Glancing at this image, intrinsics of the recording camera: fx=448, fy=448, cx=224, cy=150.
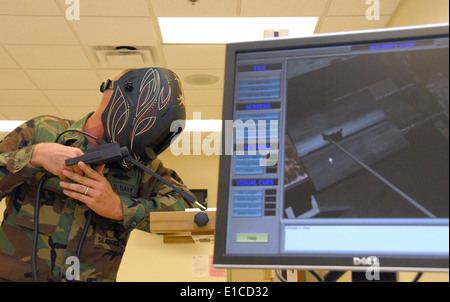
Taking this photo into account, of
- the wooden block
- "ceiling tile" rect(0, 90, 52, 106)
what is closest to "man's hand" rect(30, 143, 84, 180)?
the wooden block

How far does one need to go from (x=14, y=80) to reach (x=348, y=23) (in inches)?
123

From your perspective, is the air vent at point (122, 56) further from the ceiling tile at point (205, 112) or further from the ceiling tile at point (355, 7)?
the ceiling tile at point (355, 7)

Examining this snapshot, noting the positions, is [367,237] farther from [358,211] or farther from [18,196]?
[18,196]

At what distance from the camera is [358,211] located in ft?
2.21

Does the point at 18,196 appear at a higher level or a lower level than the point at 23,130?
lower

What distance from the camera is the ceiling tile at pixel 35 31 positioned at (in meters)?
3.36

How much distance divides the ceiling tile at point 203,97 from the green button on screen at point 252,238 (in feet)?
12.9

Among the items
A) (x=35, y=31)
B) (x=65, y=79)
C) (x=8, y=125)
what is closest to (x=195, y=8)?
(x=35, y=31)

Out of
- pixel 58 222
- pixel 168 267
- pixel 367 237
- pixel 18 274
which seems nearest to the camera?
pixel 367 237

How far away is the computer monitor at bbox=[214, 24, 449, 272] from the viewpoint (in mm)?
654

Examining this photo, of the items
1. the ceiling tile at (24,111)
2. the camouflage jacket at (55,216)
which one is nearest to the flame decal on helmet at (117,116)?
the camouflage jacket at (55,216)

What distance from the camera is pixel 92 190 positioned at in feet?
3.71

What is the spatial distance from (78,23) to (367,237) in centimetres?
323

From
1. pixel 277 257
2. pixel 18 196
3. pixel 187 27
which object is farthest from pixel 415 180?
pixel 187 27
